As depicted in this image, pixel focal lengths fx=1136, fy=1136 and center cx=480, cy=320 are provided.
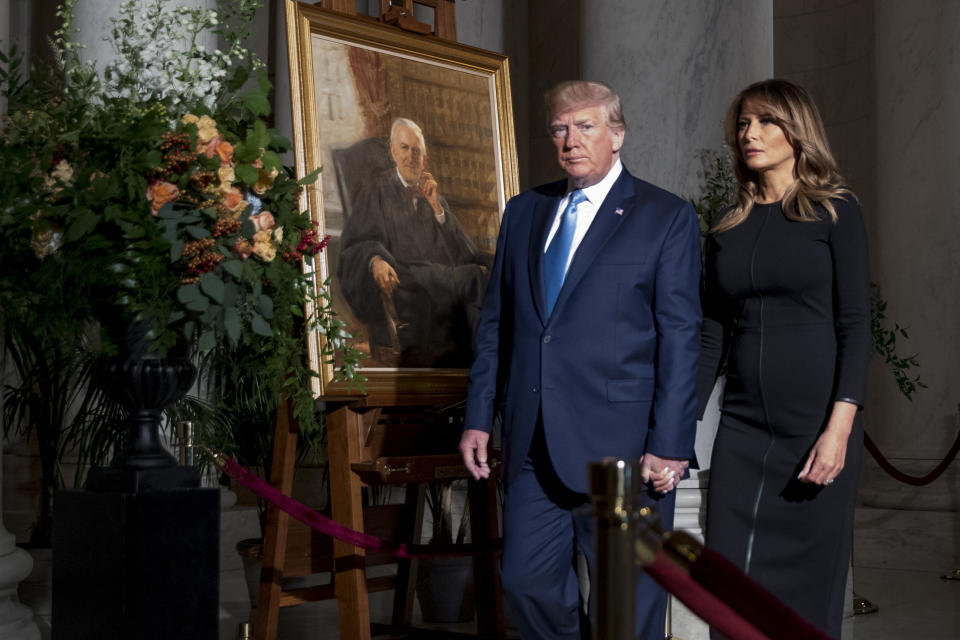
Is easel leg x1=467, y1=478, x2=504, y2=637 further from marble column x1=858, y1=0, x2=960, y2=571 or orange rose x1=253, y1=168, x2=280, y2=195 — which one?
marble column x1=858, y1=0, x2=960, y2=571

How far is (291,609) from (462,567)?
1.08 m

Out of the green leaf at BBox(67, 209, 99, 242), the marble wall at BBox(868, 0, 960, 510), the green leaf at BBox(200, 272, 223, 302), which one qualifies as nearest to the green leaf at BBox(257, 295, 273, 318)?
the green leaf at BBox(200, 272, 223, 302)

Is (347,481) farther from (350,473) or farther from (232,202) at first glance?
(232,202)

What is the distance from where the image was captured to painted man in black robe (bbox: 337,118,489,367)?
4223 millimetres

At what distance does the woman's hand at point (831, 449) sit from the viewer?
3150 millimetres

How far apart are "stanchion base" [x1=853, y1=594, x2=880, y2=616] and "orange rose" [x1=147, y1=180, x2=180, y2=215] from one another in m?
4.53

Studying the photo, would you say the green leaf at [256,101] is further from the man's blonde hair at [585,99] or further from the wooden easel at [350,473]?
the man's blonde hair at [585,99]

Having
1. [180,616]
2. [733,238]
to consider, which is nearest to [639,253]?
[733,238]

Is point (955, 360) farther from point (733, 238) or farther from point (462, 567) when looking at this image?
point (733, 238)

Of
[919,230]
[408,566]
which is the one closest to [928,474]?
[919,230]

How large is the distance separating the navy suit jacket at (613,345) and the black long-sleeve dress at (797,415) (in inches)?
7.1

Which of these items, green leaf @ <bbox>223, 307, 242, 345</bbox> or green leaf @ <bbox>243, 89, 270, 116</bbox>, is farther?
green leaf @ <bbox>243, 89, 270, 116</bbox>

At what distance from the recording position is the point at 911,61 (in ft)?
27.2

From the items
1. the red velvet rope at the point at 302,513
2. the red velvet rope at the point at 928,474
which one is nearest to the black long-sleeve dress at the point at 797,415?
the red velvet rope at the point at 302,513
